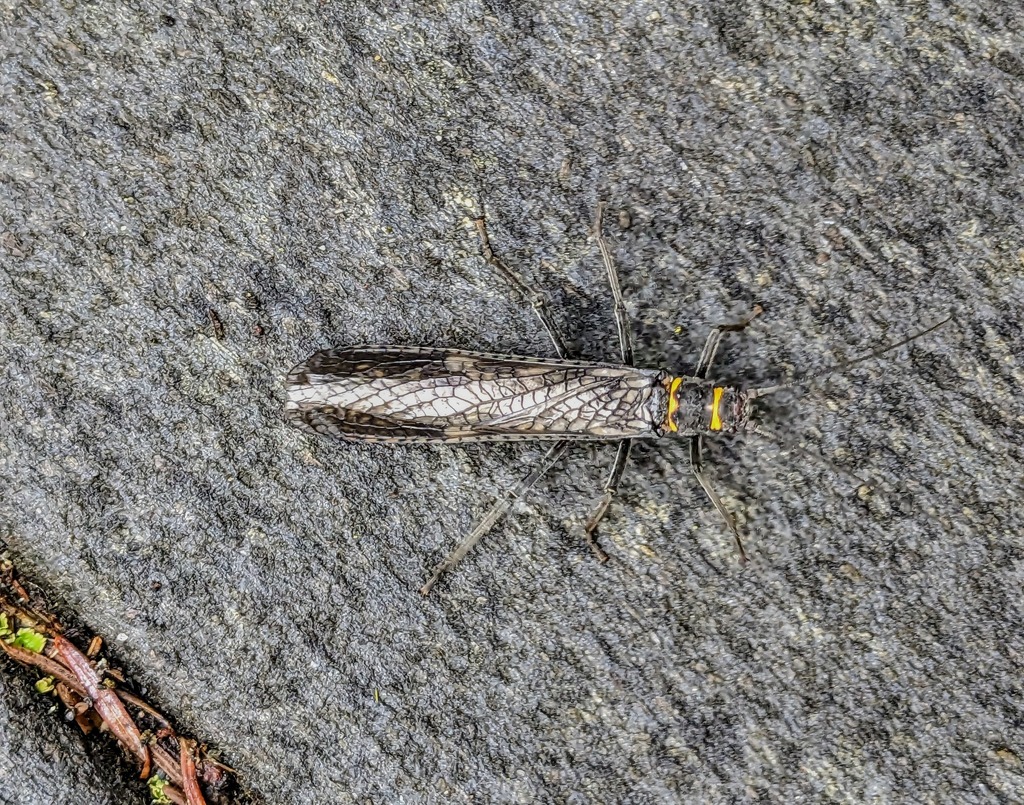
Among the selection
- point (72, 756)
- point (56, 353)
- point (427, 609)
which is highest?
point (56, 353)

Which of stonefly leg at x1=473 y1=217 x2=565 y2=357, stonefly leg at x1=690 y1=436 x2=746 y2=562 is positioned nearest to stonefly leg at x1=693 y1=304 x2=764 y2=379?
stonefly leg at x1=690 y1=436 x2=746 y2=562

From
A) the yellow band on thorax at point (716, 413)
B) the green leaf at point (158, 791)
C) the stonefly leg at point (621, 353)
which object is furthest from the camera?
the green leaf at point (158, 791)

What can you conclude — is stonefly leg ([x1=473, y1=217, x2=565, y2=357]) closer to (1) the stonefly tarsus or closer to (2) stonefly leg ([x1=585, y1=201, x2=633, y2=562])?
(1) the stonefly tarsus

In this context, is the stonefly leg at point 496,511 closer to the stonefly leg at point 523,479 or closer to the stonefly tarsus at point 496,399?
the stonefly leg at point 523,479

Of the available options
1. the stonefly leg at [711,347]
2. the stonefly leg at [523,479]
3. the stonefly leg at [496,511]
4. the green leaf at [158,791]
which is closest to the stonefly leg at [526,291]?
the stonefly leg at [523,479]

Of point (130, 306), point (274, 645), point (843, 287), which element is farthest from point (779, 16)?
point (274, 645)

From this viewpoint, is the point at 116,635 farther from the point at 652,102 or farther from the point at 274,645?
the point at 652,102
